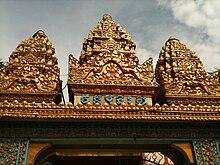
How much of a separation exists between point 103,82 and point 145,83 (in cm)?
131

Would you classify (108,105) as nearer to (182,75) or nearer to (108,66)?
(108,66)

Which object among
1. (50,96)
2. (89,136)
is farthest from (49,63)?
(89,136)

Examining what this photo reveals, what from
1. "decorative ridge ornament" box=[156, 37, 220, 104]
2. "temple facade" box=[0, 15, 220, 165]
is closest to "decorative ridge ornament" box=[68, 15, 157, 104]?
"temple facade" box=[0, 15, 220, 165]

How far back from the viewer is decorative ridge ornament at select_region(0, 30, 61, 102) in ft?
25.5

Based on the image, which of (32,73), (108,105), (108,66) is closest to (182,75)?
(108,66)

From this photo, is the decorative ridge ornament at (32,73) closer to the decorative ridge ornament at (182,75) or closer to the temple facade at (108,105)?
the temple facade at (108,105)

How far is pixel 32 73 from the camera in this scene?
8281 mm

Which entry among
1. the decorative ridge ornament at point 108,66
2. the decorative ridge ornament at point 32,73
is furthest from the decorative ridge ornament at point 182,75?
the decorative ridge ornament at point 32,73

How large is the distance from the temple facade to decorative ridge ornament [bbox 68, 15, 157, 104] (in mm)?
30

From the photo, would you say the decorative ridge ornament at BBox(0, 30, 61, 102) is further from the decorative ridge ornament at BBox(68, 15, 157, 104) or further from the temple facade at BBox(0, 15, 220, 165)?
the decorative ridge ornament at BBox(68, 15, 157, 104)

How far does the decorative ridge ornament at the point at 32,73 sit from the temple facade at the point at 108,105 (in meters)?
0.03

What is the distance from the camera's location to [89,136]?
658 cm

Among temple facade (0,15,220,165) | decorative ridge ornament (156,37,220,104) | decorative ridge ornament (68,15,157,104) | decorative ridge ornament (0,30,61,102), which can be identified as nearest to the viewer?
temple facade (0,15,220,165)

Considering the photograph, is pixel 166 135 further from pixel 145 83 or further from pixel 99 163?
pixel 99 163
